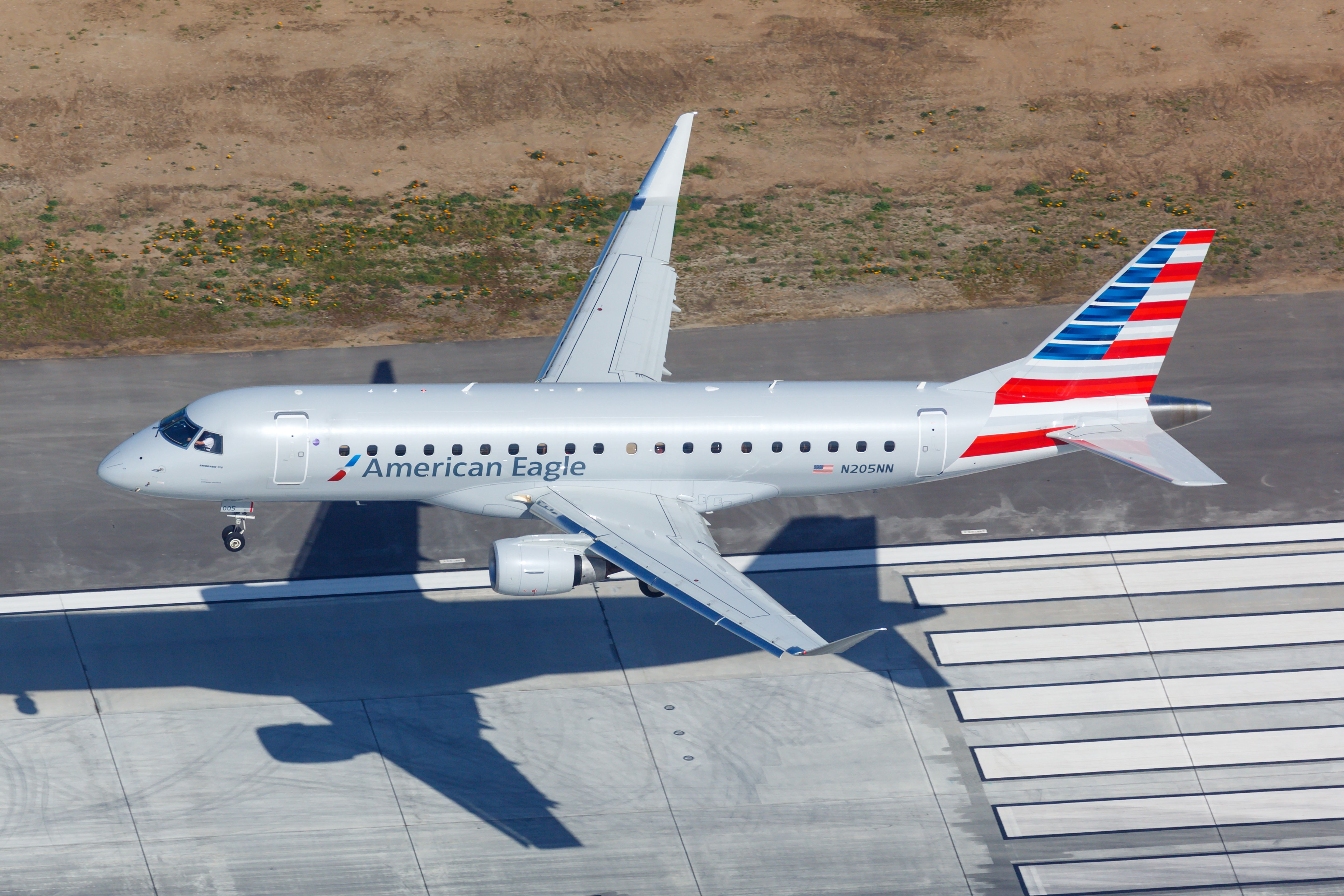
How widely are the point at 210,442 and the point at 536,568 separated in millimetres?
10880

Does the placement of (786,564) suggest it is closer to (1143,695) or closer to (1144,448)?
(1143,695)

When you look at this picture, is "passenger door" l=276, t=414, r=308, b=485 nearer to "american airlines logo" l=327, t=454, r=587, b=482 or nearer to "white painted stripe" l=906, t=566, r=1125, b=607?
"american airlines logo" l=327, t=454, r=587, b=482

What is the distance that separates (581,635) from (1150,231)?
118 ft

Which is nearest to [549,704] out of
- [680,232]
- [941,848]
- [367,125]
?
[941,848]

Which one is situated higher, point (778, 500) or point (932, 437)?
point (932, 437)

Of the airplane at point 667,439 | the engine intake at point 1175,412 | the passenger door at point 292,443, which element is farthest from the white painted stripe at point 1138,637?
the passenger door at point 292,443

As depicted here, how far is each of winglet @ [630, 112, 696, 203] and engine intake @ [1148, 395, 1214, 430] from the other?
18.8 meters

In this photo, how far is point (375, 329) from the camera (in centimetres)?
5422

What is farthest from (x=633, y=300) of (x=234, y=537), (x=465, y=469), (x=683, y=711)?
(x=234, y=537)

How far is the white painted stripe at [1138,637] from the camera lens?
134 feet

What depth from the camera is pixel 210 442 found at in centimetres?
3772

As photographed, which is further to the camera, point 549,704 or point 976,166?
point 976,166

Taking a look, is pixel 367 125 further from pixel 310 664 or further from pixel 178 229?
pixel 310 664

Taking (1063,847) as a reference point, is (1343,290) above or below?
above
